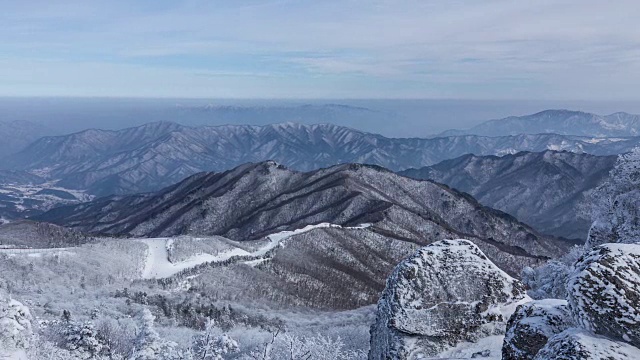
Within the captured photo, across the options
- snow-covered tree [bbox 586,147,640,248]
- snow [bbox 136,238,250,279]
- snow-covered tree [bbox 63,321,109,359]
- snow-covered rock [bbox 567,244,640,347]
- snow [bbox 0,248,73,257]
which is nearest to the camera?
snow-covered rock [bbox 567,244,640,347]

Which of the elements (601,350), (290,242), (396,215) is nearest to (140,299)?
(290,242)

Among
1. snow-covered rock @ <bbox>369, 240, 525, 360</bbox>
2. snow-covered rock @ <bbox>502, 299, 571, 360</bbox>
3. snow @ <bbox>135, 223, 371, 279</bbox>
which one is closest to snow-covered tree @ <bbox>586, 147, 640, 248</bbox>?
snow-covered rock @ <bbox>369, 240, 525, 360</bbox>

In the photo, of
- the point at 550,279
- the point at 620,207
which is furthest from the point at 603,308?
the point at 550,279

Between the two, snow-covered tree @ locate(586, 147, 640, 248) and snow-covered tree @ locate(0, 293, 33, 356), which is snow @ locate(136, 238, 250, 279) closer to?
snow-covered tree @ locate(0, 293, 33, 356)

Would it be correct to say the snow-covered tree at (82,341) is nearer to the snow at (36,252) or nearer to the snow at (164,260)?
the snow at (164,260)

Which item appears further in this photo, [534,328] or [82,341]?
[82,341]

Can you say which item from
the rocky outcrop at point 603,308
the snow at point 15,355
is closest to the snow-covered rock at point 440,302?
the rocky outcrop at point 603,308

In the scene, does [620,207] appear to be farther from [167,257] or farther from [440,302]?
[167,257]
